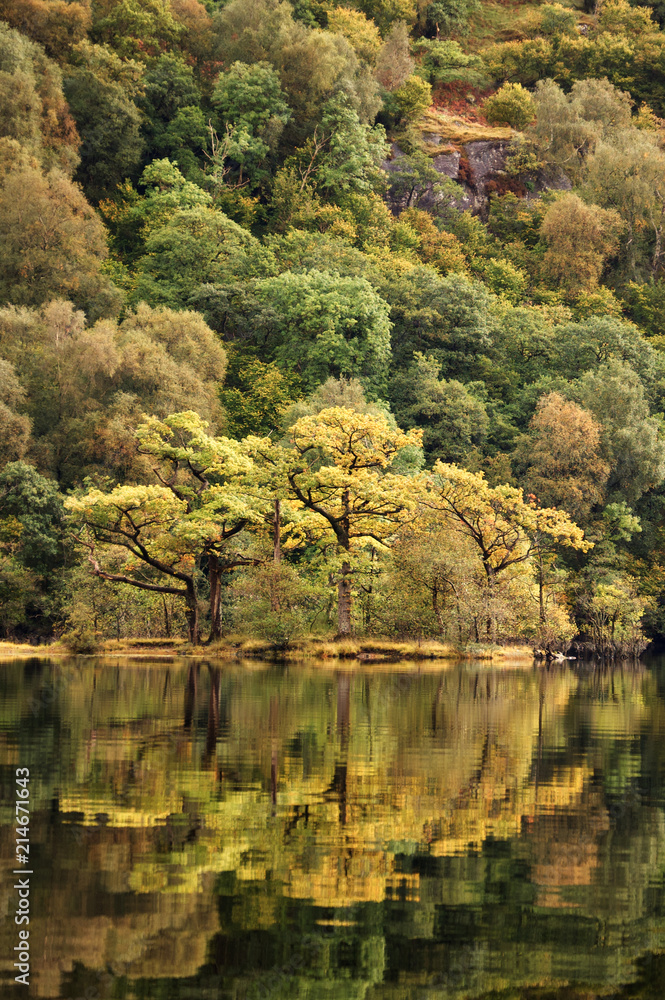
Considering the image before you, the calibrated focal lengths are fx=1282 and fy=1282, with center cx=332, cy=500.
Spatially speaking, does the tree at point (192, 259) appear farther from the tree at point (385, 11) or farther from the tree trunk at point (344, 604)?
the tree at point (385, 11)

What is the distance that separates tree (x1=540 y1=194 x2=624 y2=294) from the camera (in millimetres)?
86312

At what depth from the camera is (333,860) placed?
934cm

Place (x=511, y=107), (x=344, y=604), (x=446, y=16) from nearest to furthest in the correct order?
(x=344, y=604) < (x=511, y=107) < (x=446, y=16)

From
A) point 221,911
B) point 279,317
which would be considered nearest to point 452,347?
point 279,317

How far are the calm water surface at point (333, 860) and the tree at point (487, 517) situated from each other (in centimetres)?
2742

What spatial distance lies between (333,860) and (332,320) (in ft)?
188

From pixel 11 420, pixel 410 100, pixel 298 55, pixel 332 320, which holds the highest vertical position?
pixel 410 100

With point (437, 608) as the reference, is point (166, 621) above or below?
below

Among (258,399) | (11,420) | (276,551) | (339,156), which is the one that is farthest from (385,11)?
(276,551)

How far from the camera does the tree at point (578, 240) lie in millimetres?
86312

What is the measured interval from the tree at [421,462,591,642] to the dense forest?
20 cm

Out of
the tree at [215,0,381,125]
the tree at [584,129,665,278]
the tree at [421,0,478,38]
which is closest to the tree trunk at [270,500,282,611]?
the tree at [215,0,381,125]

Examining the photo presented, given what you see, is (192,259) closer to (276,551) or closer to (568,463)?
(568,463)

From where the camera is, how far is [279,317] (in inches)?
2613
